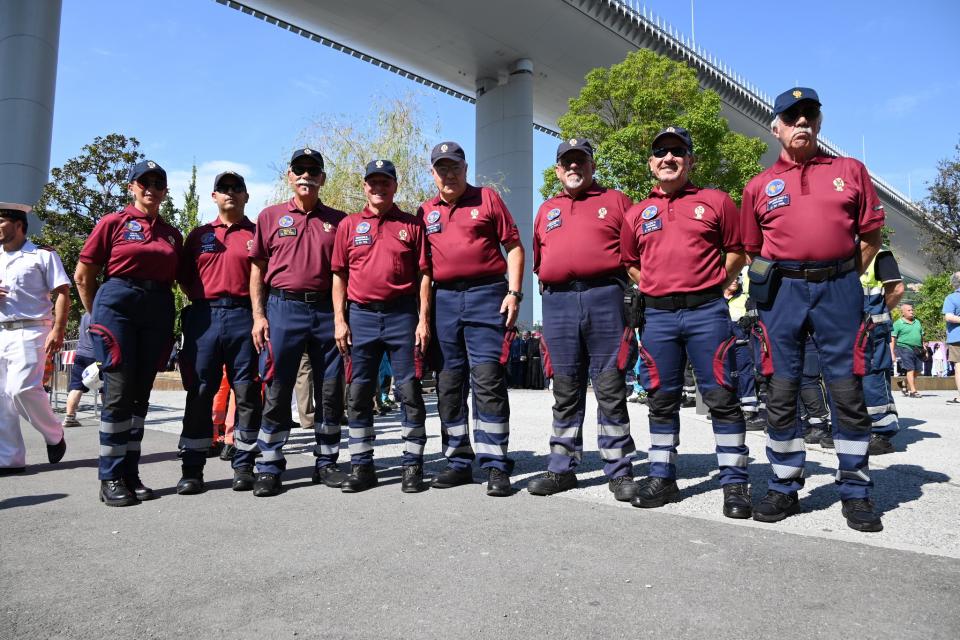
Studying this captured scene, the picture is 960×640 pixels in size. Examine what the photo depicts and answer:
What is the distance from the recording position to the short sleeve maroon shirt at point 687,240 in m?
3.92

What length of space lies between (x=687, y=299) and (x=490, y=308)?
1.34 metres

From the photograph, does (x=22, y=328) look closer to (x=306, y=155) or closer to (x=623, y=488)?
(x=306, y=155)

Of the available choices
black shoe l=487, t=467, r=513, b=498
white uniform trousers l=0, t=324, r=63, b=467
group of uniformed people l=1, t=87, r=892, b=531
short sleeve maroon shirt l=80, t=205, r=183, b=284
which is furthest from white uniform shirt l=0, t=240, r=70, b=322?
black shoe l=487, t=467, r=513, b=498

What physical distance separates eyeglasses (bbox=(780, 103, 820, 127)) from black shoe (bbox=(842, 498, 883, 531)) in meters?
2.16

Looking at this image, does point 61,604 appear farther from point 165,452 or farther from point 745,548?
point 165,452

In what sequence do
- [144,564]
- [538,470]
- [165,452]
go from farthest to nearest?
[165,452], [538,470], [144,564]

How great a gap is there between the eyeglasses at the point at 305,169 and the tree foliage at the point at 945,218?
40.4m

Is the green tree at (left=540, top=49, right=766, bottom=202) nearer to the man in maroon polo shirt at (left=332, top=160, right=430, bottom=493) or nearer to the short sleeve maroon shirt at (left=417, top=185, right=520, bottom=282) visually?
the short sleeve maroon shirt at (left=417, top=185, right=520, bottom=282)

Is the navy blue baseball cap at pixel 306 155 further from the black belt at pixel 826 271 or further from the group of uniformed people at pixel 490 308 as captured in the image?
the black belt at pixel 826 271

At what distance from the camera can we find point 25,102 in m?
25.5

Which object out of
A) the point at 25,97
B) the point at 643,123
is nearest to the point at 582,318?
the point at 643,123

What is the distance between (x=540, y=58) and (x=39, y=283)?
3987 centimetres

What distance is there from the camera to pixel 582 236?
14.2 ft

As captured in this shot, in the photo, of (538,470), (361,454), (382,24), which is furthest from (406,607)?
(382,24)
